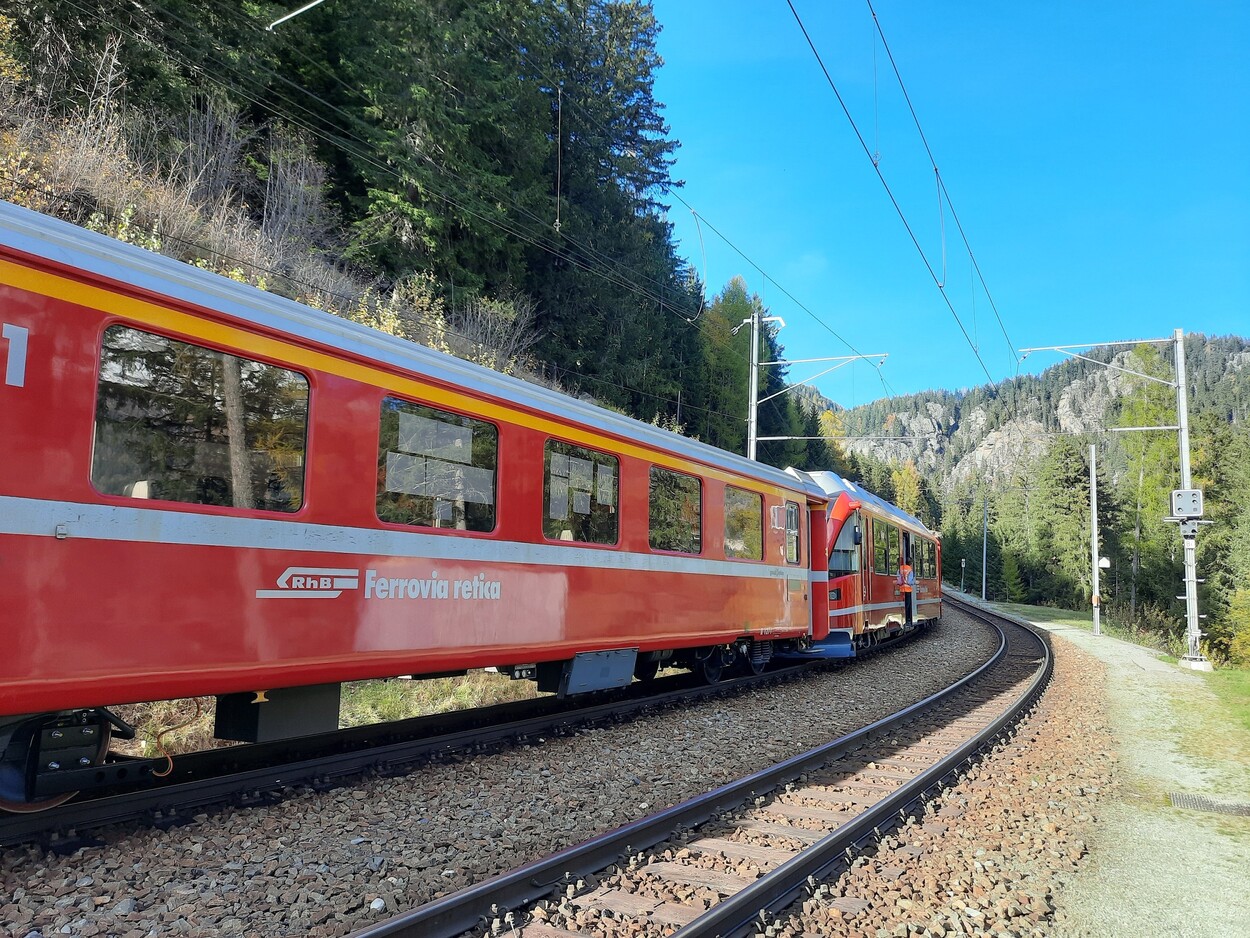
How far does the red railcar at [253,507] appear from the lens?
152 inches

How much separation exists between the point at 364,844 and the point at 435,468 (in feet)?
8.68

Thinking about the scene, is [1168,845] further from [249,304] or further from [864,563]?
[864,563]

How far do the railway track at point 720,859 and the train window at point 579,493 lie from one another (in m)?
2.74

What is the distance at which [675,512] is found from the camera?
30.4 ft

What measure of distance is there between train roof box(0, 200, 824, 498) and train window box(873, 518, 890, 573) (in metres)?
10.4

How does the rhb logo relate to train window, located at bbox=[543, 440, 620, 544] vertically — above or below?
A: below

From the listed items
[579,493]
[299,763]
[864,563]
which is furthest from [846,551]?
[299,763]

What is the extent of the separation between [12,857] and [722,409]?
44.1m

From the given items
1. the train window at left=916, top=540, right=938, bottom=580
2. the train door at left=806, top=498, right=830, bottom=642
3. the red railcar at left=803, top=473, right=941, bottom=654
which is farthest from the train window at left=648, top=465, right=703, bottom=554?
the train window at left=916, top=540, right=938, bottom=580

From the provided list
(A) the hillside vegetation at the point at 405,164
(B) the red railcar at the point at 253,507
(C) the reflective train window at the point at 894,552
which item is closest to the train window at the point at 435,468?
(B) the red railcar at the point at 253,507

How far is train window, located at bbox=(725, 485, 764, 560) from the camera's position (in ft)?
34.3

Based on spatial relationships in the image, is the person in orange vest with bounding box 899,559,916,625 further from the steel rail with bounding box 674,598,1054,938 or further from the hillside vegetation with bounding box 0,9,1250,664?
the steel rail with bounding box 674,598,1054,938

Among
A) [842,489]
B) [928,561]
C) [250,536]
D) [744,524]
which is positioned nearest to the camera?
[250,536]

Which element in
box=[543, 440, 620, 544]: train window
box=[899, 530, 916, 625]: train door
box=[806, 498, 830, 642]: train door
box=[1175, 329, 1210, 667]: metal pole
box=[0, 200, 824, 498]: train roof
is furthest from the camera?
box=[899, 530, 916, 625]: train door
